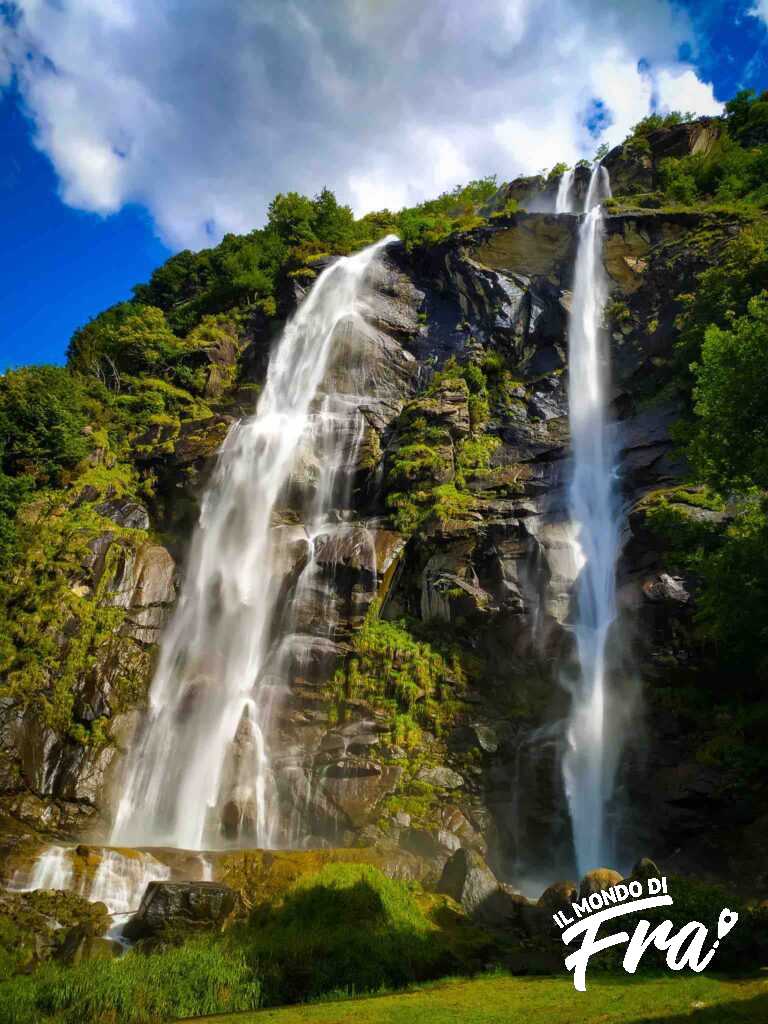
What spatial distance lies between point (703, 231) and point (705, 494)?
716 inches

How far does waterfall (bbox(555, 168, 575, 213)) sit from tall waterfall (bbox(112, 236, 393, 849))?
19.8m

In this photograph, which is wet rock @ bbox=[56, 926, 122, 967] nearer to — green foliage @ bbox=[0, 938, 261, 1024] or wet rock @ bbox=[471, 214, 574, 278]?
green foliage @ bbox=[0, 938, 261, 1024]

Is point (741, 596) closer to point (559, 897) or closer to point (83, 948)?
point (559, 897)

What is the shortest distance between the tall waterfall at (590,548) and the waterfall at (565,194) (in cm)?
1042

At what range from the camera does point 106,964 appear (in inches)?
369

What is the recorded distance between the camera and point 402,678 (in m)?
20.1

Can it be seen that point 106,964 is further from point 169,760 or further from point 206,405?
point 206,405

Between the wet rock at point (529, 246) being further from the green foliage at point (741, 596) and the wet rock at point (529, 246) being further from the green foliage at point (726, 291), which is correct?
the green foliage at point (741, 596)

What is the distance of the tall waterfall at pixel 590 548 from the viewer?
54.3 feet

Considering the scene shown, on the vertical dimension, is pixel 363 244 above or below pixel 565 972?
above

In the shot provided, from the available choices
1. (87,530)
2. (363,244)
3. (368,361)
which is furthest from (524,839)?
(363,244)

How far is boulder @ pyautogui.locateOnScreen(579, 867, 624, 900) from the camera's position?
36.2 ft

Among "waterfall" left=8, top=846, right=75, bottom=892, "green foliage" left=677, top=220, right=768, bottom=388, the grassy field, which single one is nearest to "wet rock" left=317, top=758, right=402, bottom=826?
"waterfall" left=8, top=846, right=75, bottom=892

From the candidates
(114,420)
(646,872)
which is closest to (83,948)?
(646,872)
